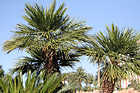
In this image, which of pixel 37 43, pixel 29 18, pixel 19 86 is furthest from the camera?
pixel 29 18

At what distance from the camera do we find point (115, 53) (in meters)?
8.59

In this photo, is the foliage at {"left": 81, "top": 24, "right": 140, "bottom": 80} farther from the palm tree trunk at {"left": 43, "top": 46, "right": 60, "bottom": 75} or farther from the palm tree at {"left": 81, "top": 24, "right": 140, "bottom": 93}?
the palm tree trunk at {"left": 43, "top": 46, "right": 60, "bottom": 75}

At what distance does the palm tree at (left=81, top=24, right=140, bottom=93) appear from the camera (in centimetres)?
840

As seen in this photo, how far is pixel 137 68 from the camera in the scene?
859 cm

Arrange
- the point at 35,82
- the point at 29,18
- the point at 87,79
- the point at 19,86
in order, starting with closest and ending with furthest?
the point at 19,86
the point at 35,82
the point at 29,18
the point at 87,79

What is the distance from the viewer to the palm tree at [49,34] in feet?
25.3

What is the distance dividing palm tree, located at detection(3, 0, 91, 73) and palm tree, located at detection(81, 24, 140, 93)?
3.02 ft

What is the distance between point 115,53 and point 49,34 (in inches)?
111

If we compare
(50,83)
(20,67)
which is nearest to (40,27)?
(20,67)

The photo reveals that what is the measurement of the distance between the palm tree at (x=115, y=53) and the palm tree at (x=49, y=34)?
921 millimetres

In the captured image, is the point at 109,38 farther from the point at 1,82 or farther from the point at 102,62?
the point at 1,82

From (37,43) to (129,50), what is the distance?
12.4 ft

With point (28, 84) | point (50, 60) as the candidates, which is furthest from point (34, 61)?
point (28, 84)

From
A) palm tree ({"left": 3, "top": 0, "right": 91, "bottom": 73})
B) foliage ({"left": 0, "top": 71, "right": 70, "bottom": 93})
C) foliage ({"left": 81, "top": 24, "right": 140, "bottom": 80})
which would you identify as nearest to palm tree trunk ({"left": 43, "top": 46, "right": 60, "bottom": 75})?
palm tree ({"left": 3, "top": 0, "right": 91, "bottom": 73})
